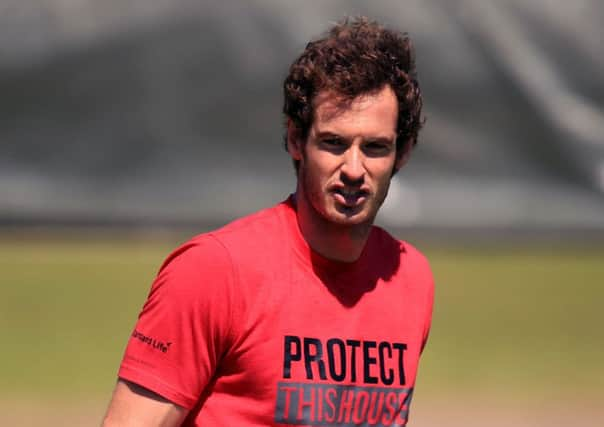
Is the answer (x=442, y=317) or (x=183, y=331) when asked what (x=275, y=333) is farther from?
(x=442, y=317)

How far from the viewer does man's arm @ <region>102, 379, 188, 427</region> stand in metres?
2.93

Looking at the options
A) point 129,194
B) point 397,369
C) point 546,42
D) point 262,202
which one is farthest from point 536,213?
point 397,369

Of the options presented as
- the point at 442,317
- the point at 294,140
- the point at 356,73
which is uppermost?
the point at 442,317

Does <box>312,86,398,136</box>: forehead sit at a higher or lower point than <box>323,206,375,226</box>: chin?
higher

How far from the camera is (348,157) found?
313cm

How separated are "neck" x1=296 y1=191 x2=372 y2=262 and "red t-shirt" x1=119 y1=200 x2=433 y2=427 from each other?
0.07ft

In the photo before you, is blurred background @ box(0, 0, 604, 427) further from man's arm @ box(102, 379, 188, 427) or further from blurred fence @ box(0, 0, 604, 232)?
man's arm @ box(102, 379, 188, 427)

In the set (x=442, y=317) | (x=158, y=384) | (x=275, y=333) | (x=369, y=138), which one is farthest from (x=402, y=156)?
(x=442, y=317)

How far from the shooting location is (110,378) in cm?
712

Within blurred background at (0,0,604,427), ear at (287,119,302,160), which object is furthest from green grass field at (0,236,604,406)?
ear at (287,119,302,160)

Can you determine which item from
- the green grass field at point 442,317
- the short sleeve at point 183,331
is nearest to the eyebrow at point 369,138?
the short sleeve at point 183,331

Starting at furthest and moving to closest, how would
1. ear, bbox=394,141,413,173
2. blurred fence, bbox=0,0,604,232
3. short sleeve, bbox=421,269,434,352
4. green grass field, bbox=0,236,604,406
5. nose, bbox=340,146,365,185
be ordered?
green grass field, bbox=0,236,604,406, blurred fence, bbox=0,0,604,232, short sleeve, bbox=421,269,434,352, ear, bbox=394,141,413,173, nose, bbox=340,146,365,185

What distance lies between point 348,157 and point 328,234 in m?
0.21

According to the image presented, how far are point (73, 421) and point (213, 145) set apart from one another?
167 cm
